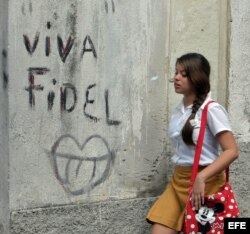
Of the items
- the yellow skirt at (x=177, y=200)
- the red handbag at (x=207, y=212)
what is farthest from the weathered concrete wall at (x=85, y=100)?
the red handbag at (x=207, y=212)

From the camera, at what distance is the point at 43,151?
492 cm

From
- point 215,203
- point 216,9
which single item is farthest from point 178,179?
point 216,9

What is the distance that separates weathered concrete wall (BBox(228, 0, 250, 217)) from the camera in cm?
590

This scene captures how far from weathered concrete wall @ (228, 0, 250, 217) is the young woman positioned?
1.28 meters

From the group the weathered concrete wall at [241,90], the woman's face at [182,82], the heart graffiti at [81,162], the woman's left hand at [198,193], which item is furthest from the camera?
the weathered concrete wall at [241,90]

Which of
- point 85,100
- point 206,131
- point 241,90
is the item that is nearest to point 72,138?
point 85,100

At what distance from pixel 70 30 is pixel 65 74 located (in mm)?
328

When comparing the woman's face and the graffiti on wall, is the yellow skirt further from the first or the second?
the graffiti on wall

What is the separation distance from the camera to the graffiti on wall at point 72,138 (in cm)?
486

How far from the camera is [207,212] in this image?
4.40 meters

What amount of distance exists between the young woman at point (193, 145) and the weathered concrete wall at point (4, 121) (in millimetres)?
1048

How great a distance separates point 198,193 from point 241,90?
1837mm

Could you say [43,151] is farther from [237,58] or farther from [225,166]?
[237,58]

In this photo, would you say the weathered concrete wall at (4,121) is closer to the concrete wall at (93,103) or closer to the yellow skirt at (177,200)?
the concrete wall at (93,103)
